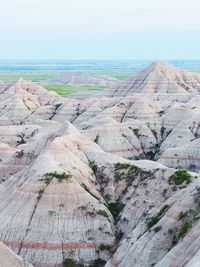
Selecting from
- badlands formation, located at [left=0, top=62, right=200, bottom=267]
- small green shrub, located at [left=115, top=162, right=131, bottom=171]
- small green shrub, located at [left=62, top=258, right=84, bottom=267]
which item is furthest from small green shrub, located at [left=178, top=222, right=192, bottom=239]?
small green shrub, located at [left=115, top=162, right=131, bottom=171]

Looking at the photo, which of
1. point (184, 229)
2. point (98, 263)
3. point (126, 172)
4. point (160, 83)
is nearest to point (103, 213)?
point (98, 263)

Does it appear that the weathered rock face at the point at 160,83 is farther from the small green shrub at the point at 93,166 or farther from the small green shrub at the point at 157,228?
the small green shrub at the point at 157,228

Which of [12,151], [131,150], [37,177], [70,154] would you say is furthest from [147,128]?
[37,177]

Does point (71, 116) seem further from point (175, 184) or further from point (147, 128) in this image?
point (175, 184)

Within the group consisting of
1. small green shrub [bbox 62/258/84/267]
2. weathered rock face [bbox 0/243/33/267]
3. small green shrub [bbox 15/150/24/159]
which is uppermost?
weathered rock face [bbox 0/243/33/267]

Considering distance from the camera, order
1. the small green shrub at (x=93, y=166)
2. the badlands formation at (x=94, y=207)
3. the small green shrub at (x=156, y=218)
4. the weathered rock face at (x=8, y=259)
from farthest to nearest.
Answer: the small green shrub at (x=93, y=166) → the small green shrub at (x=156, y=218) → the badlands formation at (x=94, y=207) → the weathered rock face at (x=8, y=259)

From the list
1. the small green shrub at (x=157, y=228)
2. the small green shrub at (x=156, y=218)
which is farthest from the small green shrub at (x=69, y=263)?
the small green shrub at (x=157, y=228)

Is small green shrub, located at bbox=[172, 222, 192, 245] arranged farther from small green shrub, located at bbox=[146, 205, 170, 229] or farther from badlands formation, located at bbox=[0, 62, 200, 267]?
small green shrub, located at bbox=[146, 205, 170, 229]

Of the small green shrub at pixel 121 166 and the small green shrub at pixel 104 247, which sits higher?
the small green shrub at pixel 121 166
